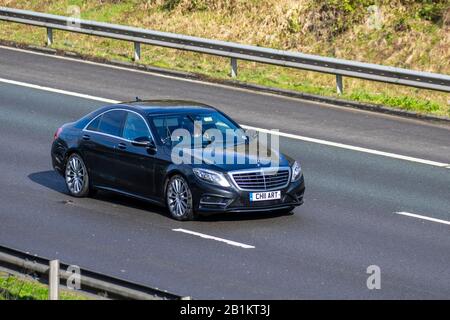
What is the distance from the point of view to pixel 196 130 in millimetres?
18672

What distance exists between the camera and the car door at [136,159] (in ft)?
60.1

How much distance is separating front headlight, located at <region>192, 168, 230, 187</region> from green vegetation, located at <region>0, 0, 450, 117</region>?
1041 cm

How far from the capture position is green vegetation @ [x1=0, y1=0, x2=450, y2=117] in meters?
29.6

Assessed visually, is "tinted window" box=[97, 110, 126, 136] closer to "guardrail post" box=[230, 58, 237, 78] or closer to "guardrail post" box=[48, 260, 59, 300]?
"guardrail post" box=[48, 260, 59, 300]

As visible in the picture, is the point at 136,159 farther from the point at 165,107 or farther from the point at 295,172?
the point at 295,172

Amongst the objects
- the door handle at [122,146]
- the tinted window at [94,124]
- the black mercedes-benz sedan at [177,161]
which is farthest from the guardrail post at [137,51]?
the door handle at [122,146]

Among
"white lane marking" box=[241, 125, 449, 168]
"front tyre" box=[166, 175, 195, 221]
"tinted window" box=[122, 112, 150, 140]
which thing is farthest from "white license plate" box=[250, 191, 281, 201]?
"white lane marking" box=[241, 125, 449, 168]

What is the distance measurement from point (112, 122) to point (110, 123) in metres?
0.05

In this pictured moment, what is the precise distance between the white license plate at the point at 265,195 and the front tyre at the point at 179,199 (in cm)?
90

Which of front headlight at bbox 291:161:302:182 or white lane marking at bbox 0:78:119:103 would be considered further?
white lane marking at bbox 0:78:119:103

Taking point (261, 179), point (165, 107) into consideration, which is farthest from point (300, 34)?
point (261, 179)

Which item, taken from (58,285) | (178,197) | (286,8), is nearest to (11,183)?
(178,197)

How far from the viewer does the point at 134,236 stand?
16969 mm

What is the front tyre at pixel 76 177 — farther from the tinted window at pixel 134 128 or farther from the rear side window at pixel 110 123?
the tinted window at pixel 134 128
